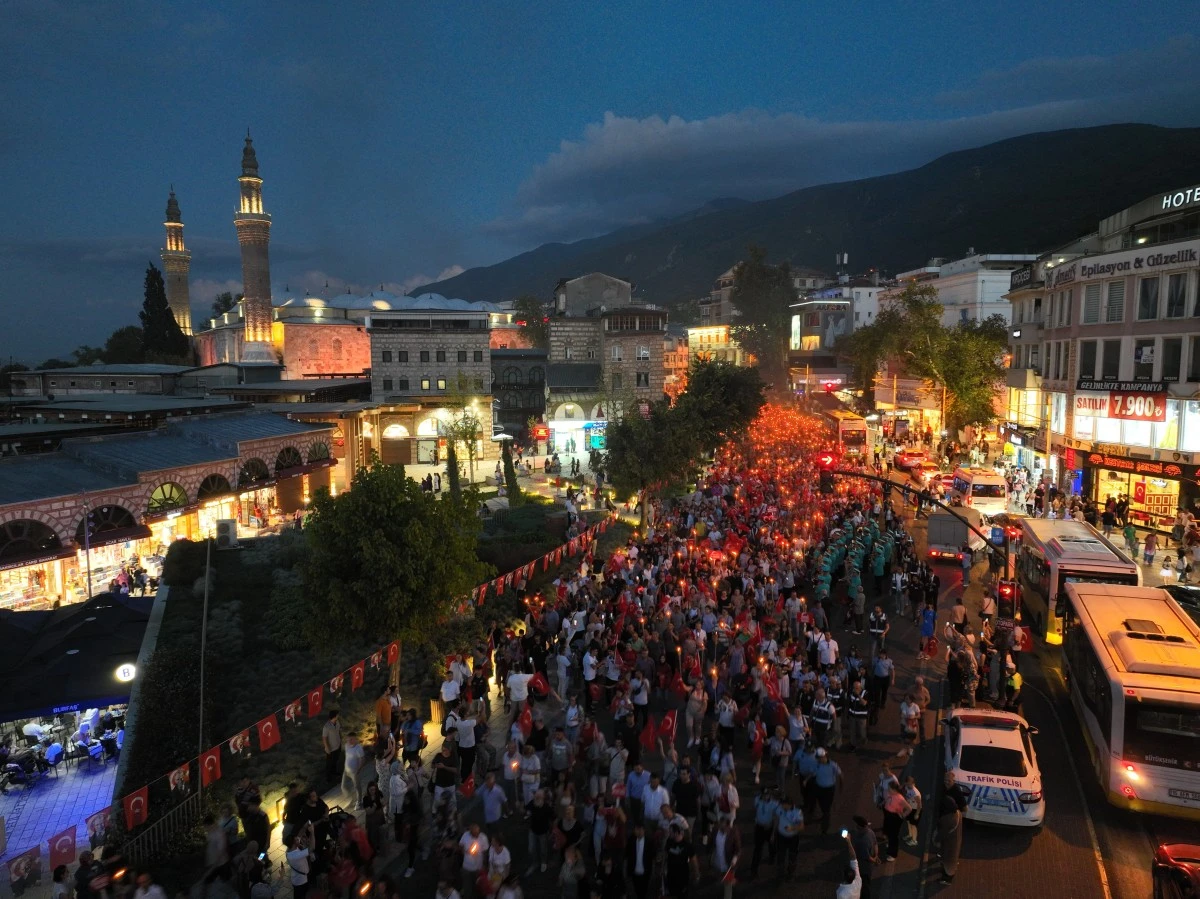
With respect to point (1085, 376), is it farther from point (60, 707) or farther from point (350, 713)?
point (60, 707)

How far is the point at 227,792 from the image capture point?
12.5 m

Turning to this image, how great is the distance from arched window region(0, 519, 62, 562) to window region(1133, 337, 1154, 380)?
3695cm

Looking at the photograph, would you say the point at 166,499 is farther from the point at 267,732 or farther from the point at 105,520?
the point at 267,732

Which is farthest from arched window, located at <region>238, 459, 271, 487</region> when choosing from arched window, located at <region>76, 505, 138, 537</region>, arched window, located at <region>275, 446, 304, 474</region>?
arched window, located at <region>76, 505, 138, 537</region>

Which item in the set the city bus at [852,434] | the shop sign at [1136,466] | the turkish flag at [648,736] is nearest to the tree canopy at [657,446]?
the city bus at [852,434]

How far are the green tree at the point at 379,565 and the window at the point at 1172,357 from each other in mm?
27158

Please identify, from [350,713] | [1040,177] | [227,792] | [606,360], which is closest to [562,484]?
[606,360]

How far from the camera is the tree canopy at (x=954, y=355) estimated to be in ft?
152

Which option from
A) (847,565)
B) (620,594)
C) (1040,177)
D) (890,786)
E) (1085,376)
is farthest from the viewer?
(1040,177)

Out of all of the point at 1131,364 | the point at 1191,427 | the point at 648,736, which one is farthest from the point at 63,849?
the point at 1131,364

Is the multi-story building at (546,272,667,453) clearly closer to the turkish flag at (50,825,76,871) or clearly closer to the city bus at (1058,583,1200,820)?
the city bus at (1058,583,1200,820)

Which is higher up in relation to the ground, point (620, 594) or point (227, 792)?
point (620, 594)

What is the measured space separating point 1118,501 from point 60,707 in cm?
3367

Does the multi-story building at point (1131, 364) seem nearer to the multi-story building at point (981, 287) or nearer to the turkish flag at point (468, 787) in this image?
the multi-story building at point (981, 287)
